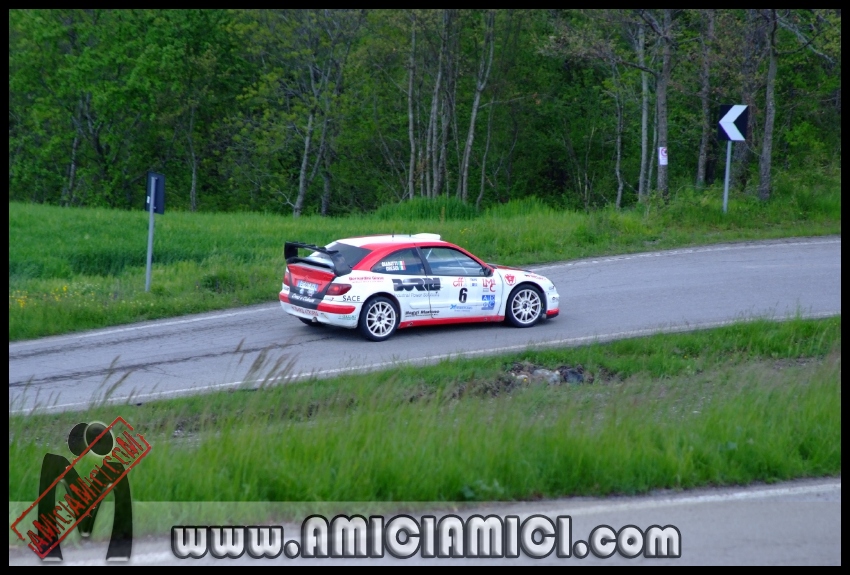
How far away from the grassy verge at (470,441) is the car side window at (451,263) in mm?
4207

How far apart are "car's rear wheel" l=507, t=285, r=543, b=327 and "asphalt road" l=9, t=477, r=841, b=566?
7516mm

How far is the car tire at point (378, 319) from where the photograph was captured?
13188mm

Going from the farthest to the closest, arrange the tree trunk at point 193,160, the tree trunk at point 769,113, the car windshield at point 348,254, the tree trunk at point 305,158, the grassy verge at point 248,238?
the tree trunk at point 193,160, the tree trunk at point 305,158, the tree trunk at point 769,113, the grassy verge at point 248,238, the car windshield at point 348,254

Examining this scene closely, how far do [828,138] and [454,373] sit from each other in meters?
28.2

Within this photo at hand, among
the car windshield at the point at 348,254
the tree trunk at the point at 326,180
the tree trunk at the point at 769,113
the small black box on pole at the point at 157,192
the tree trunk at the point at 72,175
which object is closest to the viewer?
the car windshield at the point at 348,254

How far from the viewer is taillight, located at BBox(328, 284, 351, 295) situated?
1304 cm

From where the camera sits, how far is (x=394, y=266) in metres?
13.5

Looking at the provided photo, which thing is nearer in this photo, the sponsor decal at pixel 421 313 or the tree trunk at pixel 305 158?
the sponsor decal at pixel 421 313

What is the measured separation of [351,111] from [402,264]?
26.9 metres

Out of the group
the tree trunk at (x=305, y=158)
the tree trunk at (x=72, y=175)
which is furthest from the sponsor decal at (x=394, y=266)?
the tree trunk at (x=72, y=175)

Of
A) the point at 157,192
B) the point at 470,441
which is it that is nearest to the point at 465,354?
the point at 470,441

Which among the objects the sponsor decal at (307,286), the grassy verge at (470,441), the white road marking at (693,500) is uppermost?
the sponsor decal at (307,286)

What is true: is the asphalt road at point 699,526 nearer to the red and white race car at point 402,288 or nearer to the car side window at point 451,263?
the red and white race car at point 402,288

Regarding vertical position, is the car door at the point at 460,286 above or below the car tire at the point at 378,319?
above
